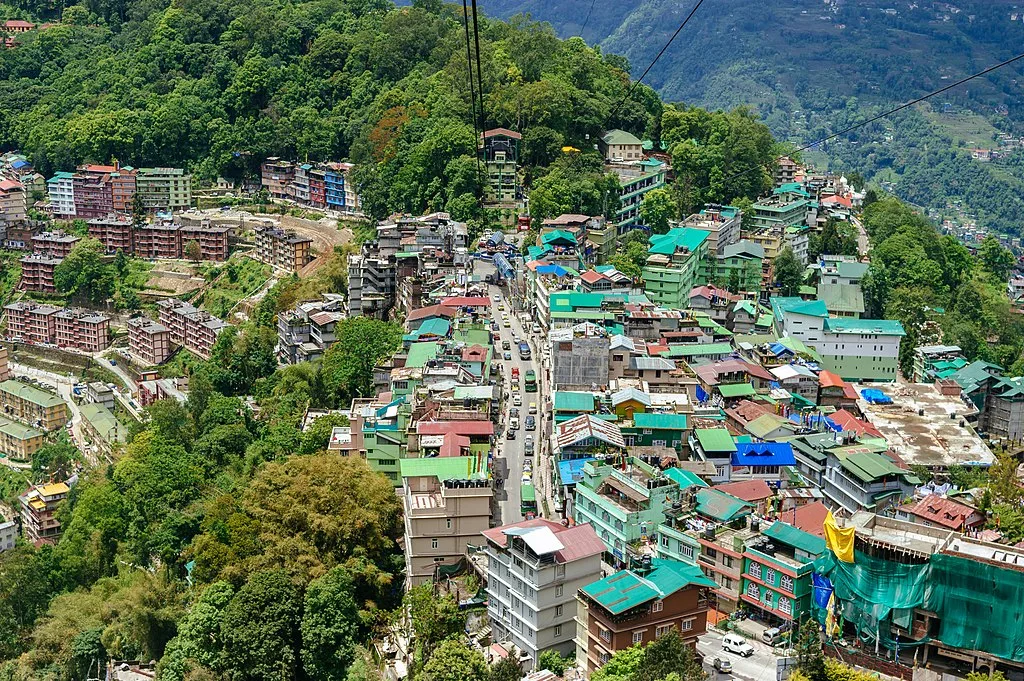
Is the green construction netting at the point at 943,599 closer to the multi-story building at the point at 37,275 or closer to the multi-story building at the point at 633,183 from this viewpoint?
the multi-story building at the point at 633,183

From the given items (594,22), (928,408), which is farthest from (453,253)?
(594,22)

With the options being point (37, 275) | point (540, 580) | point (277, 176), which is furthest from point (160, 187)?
point (540, 580)

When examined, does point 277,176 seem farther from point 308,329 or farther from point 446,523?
point 446,523

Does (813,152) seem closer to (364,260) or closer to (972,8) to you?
(972,8)

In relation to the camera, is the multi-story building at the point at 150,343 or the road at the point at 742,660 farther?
the multi-story building at the point at 150,343

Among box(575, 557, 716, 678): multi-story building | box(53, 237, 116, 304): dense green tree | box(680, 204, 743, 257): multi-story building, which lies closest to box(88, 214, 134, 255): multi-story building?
box(53, 237, 116, 304): dense green tree

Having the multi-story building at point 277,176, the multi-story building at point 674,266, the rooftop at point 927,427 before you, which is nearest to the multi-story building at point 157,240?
the multi-story building at point 277,176

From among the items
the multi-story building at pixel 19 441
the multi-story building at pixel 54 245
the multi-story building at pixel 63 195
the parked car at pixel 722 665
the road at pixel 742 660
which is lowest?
the multi-story building at pixel 19 441
